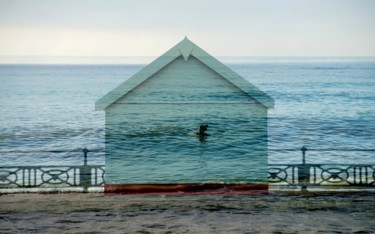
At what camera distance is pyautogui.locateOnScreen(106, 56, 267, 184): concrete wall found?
17141mm

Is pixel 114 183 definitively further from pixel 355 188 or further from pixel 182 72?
pixel 355 188

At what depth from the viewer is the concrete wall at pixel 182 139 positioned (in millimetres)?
17141

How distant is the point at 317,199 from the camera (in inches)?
510

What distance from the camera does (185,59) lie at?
653 inches

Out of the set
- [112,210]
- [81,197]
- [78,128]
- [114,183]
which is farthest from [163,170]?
[78,128]

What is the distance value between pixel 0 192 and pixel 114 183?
9.93 feet

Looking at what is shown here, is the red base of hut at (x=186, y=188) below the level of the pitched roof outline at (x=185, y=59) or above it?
below

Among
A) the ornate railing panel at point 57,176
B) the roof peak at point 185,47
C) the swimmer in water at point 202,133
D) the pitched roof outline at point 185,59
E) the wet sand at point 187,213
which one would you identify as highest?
the roof peak at point 185,47

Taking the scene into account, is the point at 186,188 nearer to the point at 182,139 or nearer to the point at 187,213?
the point at 187,213

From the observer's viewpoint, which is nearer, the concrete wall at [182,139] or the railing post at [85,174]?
the railing post at [85,174]

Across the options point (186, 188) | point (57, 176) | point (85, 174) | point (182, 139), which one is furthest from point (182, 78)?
point (182, 139)

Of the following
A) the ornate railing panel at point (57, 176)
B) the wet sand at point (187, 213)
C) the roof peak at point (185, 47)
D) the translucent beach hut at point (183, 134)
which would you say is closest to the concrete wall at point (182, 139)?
the translucent beach hut at point (183, 134)

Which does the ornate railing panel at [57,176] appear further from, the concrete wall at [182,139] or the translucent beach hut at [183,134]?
the concrete wall at [182,139]

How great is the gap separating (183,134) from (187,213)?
22.6 metres
